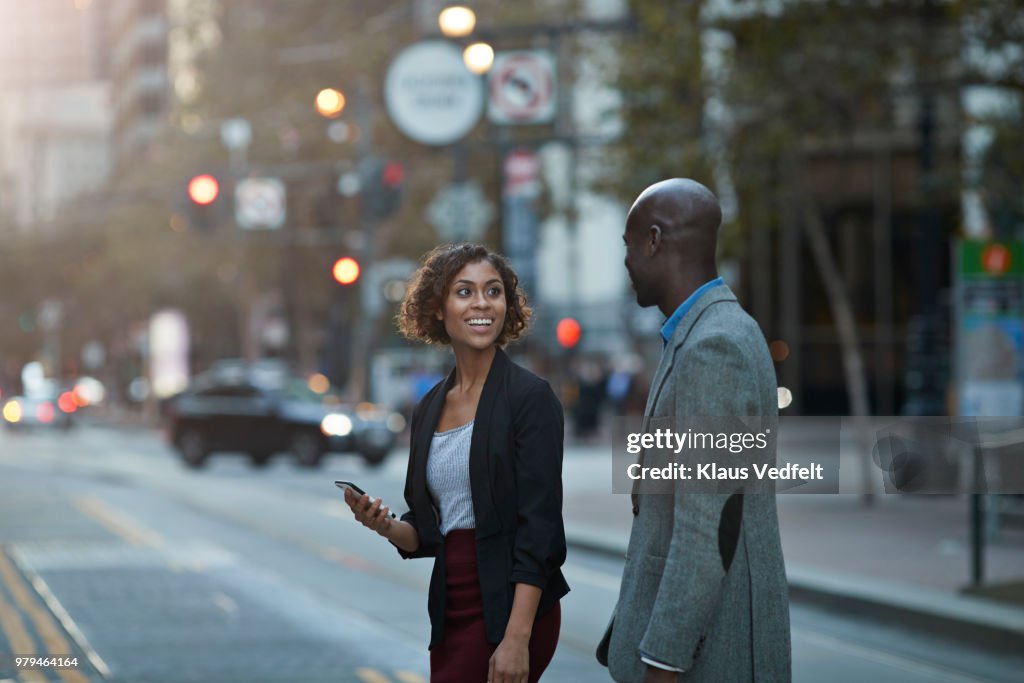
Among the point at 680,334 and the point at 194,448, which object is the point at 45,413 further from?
the point at 680,334

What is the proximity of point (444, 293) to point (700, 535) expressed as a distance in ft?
3.76

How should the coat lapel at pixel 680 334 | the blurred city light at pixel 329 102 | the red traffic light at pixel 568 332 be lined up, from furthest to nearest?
the red traffic light at pixel 568 332 < the blurred city light at pixel 329 102 < the coat lapel at pixel 680 334

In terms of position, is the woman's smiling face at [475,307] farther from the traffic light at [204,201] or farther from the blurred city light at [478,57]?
the traffic light at [204,201]

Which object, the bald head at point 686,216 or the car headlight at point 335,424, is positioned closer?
the bald head at point 686,216

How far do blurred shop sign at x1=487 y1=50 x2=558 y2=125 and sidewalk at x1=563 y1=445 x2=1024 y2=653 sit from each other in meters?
4.66

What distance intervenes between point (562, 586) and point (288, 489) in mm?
20395

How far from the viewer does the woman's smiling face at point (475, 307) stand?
4.28 meters

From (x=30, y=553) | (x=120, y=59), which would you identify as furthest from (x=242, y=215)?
(x=120, y=59)

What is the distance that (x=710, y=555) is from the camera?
3.50 metres

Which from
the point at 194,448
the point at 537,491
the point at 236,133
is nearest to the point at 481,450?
the point at 537,491

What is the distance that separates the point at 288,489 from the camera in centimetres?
2438

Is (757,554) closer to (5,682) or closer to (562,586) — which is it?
(562,586)

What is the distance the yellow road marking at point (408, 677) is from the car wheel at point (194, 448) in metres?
22.6

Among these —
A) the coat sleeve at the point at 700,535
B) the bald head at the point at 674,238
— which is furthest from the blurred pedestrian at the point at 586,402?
the coat sleeve at the point at 700,535
